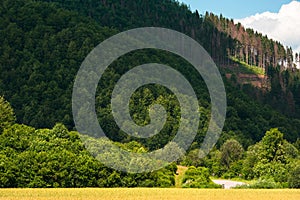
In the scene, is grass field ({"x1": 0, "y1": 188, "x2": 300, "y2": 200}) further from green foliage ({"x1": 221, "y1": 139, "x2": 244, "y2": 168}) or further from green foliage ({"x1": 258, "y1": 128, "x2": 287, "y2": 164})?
green foliage ({"x1": 221, "y1": 139, "x2": 244, "y2": 168})

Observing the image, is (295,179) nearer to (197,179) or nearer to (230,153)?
(197,179)

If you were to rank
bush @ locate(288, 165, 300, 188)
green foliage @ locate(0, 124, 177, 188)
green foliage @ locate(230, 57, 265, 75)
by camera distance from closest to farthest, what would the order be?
green foliage @ locate(0, 124, 177, 188) → bush @ locate(288, 165, 300, 188) → green foliage @ locate(230, 57, 265, 75)

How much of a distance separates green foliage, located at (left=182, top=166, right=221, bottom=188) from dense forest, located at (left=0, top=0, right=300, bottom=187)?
642mm

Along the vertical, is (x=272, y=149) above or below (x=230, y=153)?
above

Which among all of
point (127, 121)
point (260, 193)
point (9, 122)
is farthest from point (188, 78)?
point (260, 193)

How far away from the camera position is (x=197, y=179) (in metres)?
63.8

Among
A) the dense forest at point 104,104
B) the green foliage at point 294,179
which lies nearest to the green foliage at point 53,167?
the dense forest at point 104,104

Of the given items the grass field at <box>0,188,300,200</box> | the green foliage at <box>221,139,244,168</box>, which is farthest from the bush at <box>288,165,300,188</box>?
the green foliage at <box>221,139,244,168</box>

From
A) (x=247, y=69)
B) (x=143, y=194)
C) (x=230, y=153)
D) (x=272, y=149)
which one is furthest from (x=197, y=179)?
(x=247, y=69)

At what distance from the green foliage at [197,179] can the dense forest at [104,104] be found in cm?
64

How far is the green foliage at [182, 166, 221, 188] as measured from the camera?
199 feet

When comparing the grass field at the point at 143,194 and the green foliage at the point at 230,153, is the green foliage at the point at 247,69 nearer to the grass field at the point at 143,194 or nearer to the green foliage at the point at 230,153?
the green foliage at the point at 230,153

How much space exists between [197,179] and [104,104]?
2368 inches

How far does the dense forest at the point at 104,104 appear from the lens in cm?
5578
